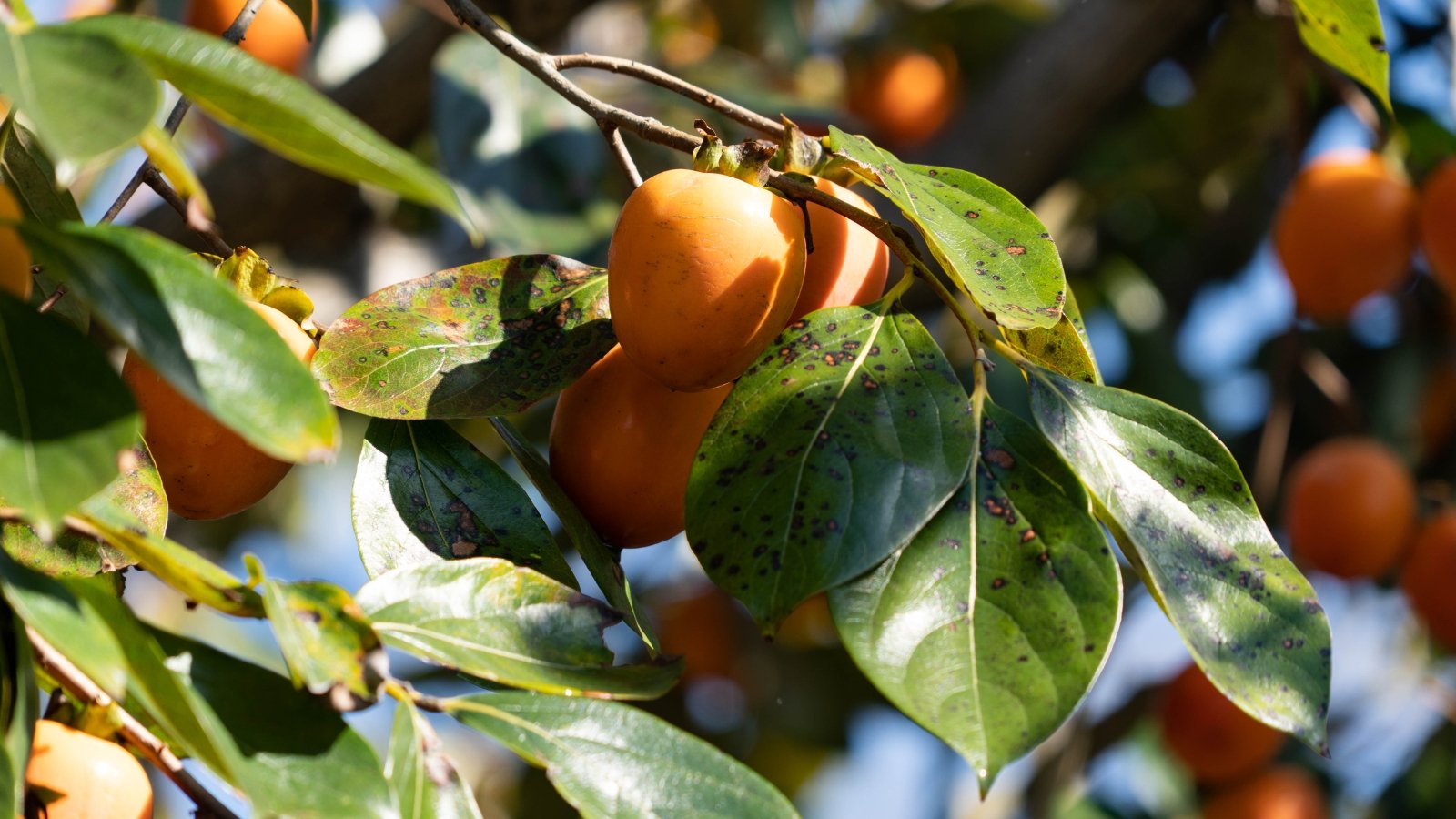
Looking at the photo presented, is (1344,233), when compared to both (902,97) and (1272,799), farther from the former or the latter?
(1272,799)

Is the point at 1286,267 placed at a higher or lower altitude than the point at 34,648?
lower

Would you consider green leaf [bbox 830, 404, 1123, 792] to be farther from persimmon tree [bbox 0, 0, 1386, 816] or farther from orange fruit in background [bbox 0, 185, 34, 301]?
orange fruit in background [bbox 0, 185, 34, 301]

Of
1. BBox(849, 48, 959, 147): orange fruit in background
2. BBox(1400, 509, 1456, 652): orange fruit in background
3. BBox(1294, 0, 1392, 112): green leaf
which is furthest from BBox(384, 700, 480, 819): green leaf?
BBox(849, 48, 959, 147): orange fruit in background

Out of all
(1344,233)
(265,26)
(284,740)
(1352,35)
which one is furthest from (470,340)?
(1344,233)

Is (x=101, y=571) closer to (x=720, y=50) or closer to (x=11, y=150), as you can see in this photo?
(x=11, y=150)

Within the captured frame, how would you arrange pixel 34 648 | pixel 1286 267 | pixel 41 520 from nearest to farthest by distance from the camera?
pixel 41 520 → pixel 34 648 → pixel 1286 267

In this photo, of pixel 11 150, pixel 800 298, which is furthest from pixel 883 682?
pixel 11 150

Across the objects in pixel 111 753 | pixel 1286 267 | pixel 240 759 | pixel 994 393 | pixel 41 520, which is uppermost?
pixel 41 520
